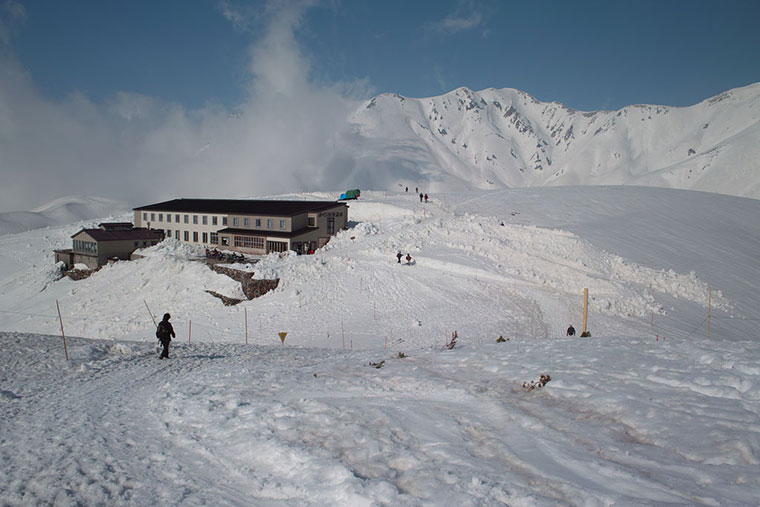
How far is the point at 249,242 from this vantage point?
155 feet

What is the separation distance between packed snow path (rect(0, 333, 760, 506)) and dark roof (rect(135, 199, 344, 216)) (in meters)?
39.1

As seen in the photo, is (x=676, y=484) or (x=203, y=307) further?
(x=203, y=307)

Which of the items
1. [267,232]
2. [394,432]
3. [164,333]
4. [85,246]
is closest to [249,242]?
[267,232]

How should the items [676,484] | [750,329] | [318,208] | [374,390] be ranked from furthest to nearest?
[318,208] → [750,329] → [374,390] → [676,484]

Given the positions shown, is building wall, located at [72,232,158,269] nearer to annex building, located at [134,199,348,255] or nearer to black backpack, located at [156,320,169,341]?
annex building, located at [134,199,348,255]

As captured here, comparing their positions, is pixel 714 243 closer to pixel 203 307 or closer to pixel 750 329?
pixel 750 329

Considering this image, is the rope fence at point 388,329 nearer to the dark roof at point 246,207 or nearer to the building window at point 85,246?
the building window at point 85,246

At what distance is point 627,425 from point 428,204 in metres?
60.3

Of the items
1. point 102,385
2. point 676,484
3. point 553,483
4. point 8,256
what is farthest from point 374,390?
point 8,256

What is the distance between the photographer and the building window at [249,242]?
4666cm

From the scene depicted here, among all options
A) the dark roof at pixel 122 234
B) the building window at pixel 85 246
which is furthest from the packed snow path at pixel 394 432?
the dark roof at pixel 122 234

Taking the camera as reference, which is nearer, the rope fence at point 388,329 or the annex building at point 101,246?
the rope fence at point 388,329

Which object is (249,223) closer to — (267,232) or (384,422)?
(267,232)

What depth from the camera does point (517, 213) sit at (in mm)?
58250
